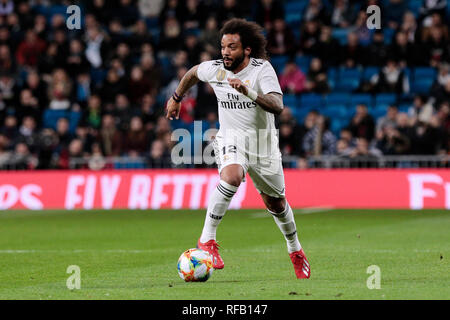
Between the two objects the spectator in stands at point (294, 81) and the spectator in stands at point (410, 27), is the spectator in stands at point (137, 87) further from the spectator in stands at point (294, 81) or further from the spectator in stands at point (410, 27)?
the spectator in stands at point (410, 27)

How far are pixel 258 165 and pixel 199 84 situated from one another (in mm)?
12991

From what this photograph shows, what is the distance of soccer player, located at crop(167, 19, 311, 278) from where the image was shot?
8906 millimetres

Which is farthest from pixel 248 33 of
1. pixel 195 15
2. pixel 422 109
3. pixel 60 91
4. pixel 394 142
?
pixel 195 15

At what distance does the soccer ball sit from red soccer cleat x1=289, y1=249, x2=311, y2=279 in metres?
0.86

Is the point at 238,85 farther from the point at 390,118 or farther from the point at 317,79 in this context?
the point at 317,79

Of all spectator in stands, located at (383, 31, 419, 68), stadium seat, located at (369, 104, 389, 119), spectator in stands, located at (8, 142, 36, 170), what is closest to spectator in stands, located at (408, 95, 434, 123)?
stadium seat, located at (369, 104, 389, 119)

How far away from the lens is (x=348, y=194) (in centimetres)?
1914

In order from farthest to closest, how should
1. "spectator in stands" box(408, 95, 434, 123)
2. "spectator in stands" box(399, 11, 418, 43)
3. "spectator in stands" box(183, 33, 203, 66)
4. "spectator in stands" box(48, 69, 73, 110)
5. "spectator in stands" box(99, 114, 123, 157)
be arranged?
1. "spectator in stands" box(48, 69, 73, 110)
2. "spectator in stands" box(183, 33, 203, 66)
3. "spectator in stands" box(399, 11, 418, 43)
4. "spectator in stands" box(99, 114, 123, 157)
5. "spectator in stands" box(408, 95, 434, 123)

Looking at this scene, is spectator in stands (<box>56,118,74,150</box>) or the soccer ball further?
spectator in stands (<box>56,118,74,150</box>)

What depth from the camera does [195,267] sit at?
8.52 meters

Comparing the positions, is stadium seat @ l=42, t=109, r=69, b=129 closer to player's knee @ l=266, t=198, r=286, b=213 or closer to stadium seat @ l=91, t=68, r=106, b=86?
stadium seat @ l=91, t=68, r=106, b=86

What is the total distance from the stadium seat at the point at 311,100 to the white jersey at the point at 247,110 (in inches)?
513

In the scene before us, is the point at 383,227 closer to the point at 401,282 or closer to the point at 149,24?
the point at 401,282
